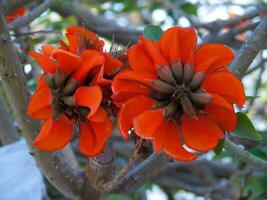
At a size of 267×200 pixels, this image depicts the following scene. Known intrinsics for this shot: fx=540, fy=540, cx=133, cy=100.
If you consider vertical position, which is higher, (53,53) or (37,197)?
(53,53)

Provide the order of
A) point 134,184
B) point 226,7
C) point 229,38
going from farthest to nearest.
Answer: point 226,7 < point 229,38 < point 134,184

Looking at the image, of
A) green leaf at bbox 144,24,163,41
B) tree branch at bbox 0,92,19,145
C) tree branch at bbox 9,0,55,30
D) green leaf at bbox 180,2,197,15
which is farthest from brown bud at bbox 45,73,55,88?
green leaf at bbox 180,2,197,15

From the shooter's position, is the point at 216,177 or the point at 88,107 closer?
the point at 88,107

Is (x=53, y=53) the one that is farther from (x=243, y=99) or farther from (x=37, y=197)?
(x=37, y=197)

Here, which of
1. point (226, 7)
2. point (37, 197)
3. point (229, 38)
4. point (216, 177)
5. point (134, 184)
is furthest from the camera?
point (226, 7)

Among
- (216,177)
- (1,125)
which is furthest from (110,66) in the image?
(216,177)

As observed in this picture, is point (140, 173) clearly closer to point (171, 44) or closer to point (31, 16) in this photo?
point (171, 44)

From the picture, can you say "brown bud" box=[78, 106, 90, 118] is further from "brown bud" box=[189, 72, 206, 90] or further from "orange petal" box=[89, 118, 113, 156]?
"brown bud" box=[189, 72, 206, 90]
